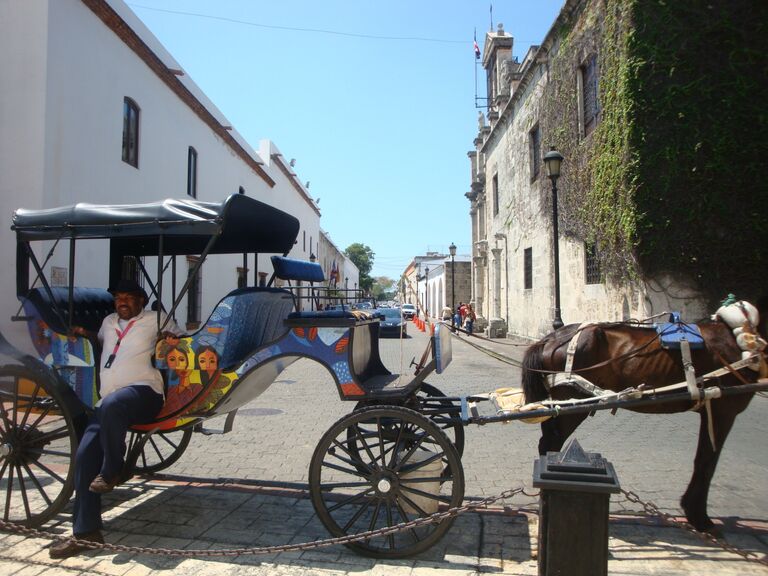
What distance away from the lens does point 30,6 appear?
9492mm

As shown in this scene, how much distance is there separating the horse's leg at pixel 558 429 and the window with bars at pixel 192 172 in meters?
15.0

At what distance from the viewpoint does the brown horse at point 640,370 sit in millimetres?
3973

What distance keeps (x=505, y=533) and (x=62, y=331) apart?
363cm

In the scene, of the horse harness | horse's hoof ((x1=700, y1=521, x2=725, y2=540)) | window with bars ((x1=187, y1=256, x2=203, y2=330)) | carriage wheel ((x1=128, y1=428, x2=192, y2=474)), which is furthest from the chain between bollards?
window with bars ((x1=187, y1=256, x2=203, y2=330))

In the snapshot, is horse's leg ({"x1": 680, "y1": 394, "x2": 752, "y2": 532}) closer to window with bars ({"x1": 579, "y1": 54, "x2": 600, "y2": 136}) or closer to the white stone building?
the white stone building

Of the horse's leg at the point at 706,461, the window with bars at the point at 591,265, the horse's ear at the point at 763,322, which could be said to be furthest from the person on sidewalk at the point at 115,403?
the window with bars at the point at 591,265

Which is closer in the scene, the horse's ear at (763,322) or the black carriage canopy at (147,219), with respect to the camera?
the black carriage canopy at (147,219)

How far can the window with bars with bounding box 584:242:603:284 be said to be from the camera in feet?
45.2

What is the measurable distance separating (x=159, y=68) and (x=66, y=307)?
11.2 m

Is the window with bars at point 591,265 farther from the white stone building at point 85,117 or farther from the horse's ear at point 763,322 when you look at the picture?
the horse's ear at point 763,322

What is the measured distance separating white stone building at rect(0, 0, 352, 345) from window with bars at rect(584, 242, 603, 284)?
8988 millimetres

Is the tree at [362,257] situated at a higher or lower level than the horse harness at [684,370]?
higher

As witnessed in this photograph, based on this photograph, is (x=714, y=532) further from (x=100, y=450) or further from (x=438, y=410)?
(x=100, y=450)

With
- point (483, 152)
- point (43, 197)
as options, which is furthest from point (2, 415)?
point (483, 152)
